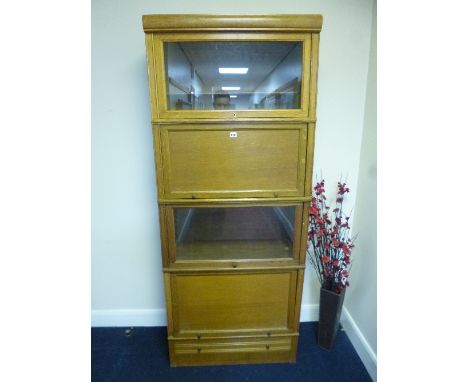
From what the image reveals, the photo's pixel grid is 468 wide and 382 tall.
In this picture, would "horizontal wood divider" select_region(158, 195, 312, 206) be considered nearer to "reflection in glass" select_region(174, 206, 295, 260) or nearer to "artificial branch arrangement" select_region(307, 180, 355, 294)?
"reflection in glass" select_region(174, 206, 295, 260)

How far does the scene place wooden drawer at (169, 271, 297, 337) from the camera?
4.73 feet

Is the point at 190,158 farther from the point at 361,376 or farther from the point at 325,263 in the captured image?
the point at 361,376

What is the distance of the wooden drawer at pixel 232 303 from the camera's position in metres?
1.44

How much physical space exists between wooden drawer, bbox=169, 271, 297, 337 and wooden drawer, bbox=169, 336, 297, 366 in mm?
71

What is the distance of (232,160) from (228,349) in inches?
44.3

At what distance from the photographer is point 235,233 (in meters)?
1.56

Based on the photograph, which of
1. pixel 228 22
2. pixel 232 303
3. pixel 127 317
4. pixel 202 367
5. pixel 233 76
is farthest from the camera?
pixel 127 317

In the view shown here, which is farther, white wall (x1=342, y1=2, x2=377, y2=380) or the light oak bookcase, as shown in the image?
white wall (x1=342, y1=2, x2=377, y2=380)

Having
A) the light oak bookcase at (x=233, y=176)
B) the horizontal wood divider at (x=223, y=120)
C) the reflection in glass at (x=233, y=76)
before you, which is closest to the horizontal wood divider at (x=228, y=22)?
the light oak bookcase at (x=233, y=176)

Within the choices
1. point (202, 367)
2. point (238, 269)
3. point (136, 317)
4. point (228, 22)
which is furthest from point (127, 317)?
point (228, 22)

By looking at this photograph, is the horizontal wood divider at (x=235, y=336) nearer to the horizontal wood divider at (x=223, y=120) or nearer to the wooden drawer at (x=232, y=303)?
the wooden drawer at (x=232, y=303)

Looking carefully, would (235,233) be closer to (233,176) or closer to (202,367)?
(233,176)

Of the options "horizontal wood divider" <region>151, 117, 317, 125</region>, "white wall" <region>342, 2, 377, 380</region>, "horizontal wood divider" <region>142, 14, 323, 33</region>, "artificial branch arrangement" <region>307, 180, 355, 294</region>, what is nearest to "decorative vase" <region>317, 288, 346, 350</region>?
"artificial branch arrangement" <region>307, 180, 355, 294</region>
